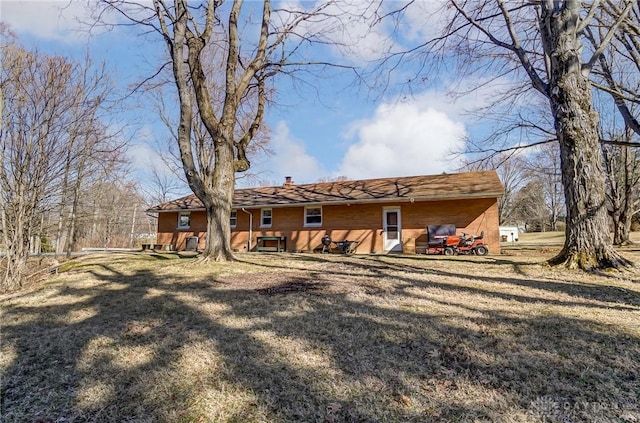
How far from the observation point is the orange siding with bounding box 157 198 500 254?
14.6 m

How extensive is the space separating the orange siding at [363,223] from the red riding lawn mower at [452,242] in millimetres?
426

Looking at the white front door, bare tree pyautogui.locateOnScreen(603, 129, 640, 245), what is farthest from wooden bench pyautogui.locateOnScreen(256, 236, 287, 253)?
bare tree pyautogui.locateOnScreen(603, 129, 640, 245)

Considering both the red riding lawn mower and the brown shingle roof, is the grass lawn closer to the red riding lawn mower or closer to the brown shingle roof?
the red riding lawn mower

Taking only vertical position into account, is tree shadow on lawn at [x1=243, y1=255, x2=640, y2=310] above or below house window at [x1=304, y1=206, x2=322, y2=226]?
below

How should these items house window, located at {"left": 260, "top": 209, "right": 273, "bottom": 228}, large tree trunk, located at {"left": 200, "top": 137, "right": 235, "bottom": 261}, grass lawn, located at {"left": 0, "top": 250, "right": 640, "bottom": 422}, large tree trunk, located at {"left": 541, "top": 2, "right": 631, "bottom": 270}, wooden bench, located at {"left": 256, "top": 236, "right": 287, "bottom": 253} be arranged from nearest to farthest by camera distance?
grass lawn, located at {"left": 0, "top": 250, "right": 640, "bottom": 422} → large tree trunk, located at {"left": 541, "top": 2, "right": 631, "bottom": 270} → large tree trunk, located at {"left": 200, "top": 137, "right": 235, "bottom": 261} → wooden bench, located at {"left": 256, "top": 236, "right": 287, "bottom": 253} → house window, located at {"left": 260, "top": 209, "right": 273, "bottom": 228}

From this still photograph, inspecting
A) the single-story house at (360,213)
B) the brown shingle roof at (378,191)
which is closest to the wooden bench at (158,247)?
the single-story house at (360,213)

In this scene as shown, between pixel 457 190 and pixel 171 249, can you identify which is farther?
pixel 171 249

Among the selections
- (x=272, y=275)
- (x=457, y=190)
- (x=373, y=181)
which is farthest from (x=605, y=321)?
(x=373, y=181)

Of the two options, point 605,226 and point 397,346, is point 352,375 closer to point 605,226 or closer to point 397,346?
point 397,346

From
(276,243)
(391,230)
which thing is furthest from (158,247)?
(391,230)

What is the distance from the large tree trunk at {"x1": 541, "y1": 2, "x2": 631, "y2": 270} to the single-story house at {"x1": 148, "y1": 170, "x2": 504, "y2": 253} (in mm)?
6151

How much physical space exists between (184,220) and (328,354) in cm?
2027

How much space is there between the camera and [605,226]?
7301mm

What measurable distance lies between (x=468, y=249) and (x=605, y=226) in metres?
6.70
